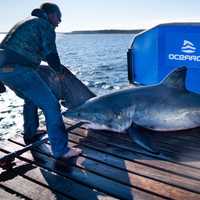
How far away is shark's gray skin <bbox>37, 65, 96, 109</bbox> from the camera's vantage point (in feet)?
23.7

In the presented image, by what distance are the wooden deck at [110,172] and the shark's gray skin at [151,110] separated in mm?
248

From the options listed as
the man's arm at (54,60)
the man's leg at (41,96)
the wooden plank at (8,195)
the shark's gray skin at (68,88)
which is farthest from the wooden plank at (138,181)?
the shark's gray skin at (68,88)

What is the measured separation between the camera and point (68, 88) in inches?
297

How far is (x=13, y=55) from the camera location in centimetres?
561

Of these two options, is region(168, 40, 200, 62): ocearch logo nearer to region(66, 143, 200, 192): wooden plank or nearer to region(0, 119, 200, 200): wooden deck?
region(0, 119, 200, 200): wooden deck

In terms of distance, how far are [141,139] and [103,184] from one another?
150 cm

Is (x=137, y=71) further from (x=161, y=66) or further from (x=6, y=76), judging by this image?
(x=6, y=76)

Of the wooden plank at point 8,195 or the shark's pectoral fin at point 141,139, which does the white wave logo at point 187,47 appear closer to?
the shark's pectoral fin at point 141,139

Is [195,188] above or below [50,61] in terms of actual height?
below

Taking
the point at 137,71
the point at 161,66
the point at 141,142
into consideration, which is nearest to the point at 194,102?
the point at 141,142

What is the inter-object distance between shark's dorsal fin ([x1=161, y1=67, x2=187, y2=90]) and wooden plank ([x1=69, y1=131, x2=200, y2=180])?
146 centimetres

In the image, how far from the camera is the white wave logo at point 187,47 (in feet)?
29.8

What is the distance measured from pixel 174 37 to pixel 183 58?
62 centimetres

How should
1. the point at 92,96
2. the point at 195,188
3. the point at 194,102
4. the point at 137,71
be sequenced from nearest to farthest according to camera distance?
the point at 195,188 < the point at 194,102 < the point at 92,96 < the point at 137,71
